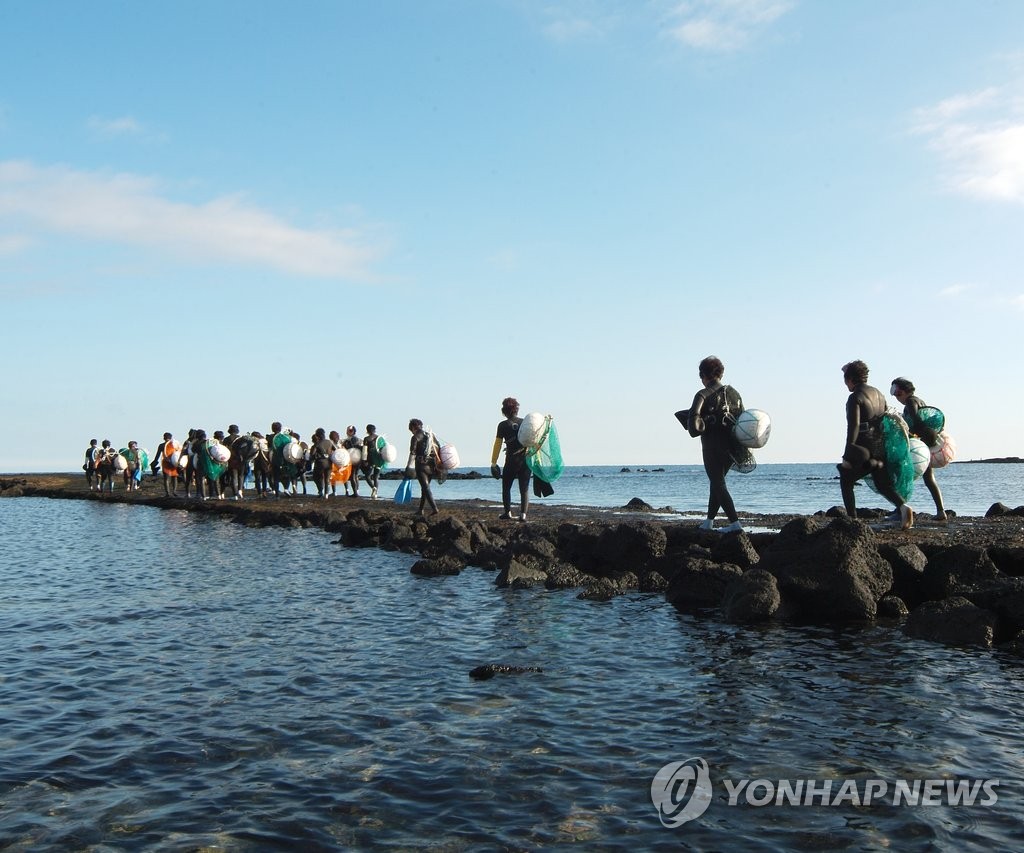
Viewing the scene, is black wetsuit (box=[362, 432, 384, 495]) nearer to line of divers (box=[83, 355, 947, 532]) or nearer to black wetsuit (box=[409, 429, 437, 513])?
line of divers (box=[83, 355, 947, 532])

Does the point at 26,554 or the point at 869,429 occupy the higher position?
the point at 869,429

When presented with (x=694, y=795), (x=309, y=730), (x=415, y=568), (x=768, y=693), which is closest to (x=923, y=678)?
(x=768, y=693)

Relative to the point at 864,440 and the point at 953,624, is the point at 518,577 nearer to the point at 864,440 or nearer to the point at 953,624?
the point at 864,440

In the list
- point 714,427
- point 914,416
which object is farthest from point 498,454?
point 914,416

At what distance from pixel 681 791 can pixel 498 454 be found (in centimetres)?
1382

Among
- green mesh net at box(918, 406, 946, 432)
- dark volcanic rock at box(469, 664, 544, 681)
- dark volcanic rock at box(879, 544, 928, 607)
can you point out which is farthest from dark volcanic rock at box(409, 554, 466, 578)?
green mesh net at box(918, 406, 946, 432)

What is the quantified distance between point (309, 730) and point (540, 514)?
686 inches

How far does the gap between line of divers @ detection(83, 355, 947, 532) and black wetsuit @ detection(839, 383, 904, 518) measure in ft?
0.05

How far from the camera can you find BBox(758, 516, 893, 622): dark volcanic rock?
11.0 m

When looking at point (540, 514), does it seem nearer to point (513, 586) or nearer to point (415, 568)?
point (415, 568)

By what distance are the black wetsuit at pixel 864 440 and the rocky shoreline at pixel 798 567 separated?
726mm

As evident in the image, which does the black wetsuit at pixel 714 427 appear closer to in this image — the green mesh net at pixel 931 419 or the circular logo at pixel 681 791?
the green mesh net at pixel 931 419

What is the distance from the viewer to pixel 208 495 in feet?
133

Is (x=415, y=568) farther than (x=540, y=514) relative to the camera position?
No
